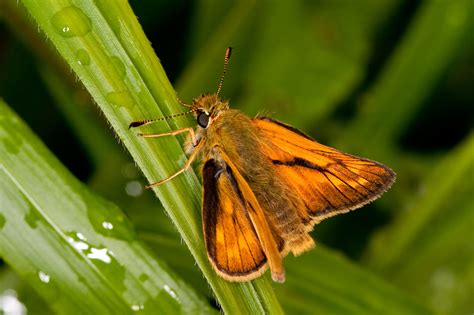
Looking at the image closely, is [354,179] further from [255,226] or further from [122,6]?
[122,6]

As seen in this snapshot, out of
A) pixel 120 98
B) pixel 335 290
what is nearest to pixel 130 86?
pixel 120 98

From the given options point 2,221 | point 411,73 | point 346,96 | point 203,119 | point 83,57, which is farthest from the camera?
point 346,96

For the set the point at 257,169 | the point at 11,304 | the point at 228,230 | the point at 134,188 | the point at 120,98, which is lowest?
the point at 11,304

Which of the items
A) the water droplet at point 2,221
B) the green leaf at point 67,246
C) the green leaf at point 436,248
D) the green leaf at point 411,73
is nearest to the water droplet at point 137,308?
the green leaf at point 67,246

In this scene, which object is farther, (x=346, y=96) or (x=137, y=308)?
(x=346, y=96)

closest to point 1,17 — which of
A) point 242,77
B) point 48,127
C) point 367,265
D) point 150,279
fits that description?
point 48,127

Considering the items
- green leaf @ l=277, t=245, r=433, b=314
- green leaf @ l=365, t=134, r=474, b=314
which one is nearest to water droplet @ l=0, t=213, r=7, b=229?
green leaf @ l=277, t=245, r=433, b=314

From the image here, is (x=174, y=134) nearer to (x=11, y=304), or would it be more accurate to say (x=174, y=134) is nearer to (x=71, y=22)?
(x=71, y=22)
